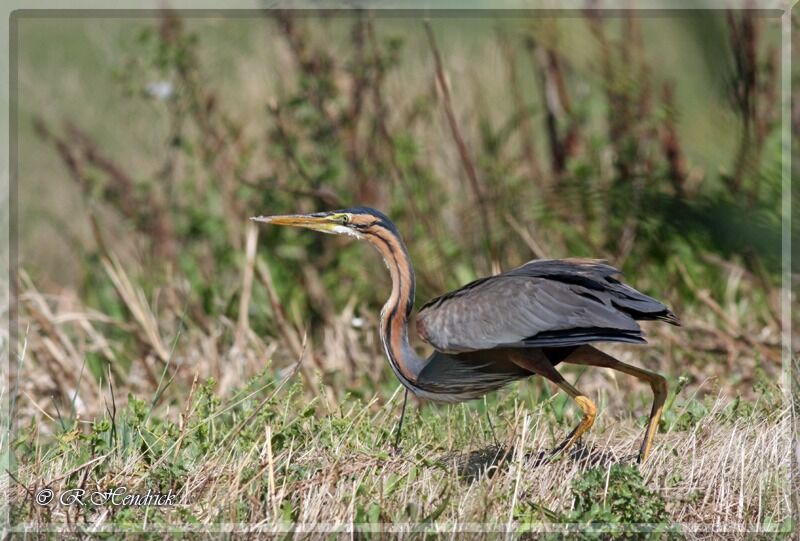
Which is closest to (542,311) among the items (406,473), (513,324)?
(513,324)

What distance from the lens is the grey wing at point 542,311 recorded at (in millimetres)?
4125

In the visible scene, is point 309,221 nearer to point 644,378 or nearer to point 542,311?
point 542,311

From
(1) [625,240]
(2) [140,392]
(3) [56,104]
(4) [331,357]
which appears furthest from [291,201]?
(3) [56,104]

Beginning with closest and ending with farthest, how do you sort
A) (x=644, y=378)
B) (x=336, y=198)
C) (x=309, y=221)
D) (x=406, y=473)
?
(x=406, y=473) < (x=644, y=378) < (x=309, y=221) < (x=336, y=198)

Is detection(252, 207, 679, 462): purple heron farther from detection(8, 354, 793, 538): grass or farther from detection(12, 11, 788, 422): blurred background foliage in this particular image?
detection(12, 11, 788, 422): blurred background foliage

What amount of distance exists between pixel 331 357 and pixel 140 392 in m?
1.21

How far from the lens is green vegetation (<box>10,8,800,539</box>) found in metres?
3.79

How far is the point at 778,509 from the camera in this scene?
4008mm

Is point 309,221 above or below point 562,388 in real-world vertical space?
above

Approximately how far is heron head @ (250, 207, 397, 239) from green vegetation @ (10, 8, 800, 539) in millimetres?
659

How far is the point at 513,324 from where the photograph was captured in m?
4.25

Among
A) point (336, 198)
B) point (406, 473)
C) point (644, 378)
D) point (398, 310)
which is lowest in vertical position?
point (406, 473)

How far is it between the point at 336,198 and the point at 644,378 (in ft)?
9.61

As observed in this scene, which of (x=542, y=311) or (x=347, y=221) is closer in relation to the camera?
(x=542, y=311)
